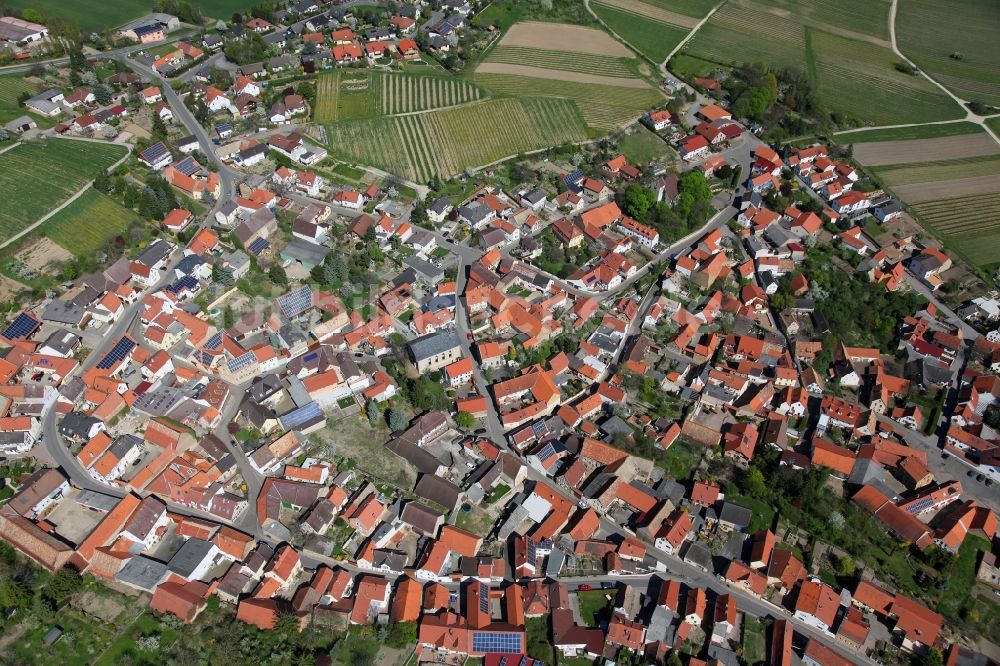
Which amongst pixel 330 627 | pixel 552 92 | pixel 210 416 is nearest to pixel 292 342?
pixel 210 416

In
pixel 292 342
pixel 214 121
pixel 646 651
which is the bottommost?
pixel 646 651

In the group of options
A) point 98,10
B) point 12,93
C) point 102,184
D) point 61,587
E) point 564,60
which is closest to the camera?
point 61,587

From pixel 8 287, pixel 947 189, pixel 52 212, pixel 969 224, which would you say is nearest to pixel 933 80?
pixel 947 189

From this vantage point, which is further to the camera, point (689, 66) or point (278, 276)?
point (689, 66)

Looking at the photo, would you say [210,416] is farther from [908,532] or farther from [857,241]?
[857,241]

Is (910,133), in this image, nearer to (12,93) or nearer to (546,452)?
(546,452)

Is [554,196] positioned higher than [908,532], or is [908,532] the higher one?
[554,196]
